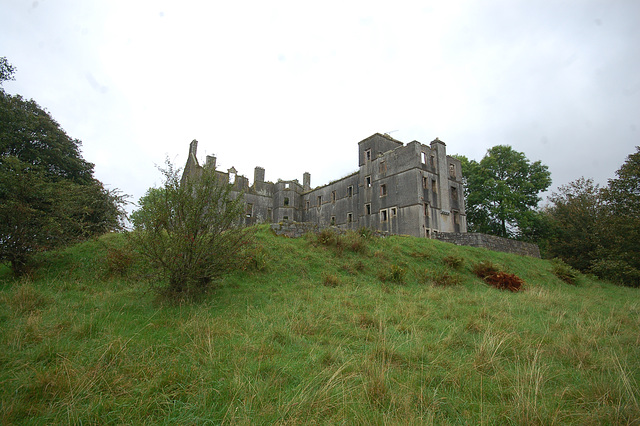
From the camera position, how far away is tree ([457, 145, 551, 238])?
33.6 m

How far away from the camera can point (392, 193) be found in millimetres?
28594

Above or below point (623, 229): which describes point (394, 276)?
below

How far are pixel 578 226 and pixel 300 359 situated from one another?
29.9 meters

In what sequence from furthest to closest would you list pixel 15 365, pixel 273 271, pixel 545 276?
pixel 545 276, pixel 273 271, pixel 15 365

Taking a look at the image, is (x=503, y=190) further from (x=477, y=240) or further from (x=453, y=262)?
(x=453, y=262)

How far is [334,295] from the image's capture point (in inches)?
351

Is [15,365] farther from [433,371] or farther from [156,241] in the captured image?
[433,371]

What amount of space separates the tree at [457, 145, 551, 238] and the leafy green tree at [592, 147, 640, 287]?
11.3 meters

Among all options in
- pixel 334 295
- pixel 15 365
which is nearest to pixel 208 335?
pixel 15 365

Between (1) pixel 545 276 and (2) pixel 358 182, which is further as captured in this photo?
(2) pixel 358 182

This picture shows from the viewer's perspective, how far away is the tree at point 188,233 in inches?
279

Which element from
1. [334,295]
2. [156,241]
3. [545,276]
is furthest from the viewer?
[545,276]

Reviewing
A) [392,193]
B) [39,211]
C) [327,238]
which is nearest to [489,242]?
[392,193]

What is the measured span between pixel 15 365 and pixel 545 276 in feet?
73.6
